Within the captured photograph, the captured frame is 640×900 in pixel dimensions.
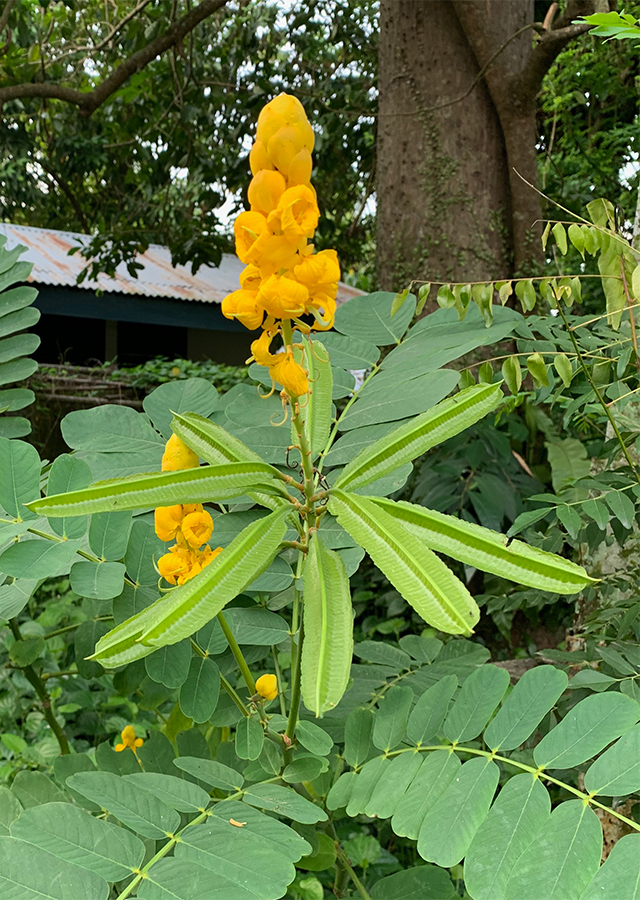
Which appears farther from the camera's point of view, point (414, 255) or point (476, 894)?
point (414, 255)

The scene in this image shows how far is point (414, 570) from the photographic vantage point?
50cm

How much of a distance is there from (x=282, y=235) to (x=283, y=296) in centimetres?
5

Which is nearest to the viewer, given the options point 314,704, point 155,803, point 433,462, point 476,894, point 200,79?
point 314,704

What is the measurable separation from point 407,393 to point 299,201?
0.33m

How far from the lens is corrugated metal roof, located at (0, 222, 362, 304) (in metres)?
7.88

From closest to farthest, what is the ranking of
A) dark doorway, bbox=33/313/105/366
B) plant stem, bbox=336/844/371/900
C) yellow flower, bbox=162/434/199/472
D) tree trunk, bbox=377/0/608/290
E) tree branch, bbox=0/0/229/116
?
yellow flower, bbox=162/434/199/472 → plant stem, bbox=336/844/371/900 → tree trunk, bbox=377/0/608/290 → tree branch, bbox=0/0/229/116 → dark doorway, bbox=33/313/105/366

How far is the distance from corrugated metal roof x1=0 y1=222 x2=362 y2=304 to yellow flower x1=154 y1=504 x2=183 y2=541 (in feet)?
23.1

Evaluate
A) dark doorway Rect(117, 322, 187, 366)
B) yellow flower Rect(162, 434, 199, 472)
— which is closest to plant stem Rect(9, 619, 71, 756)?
yellow flower Rect(162, 434, 199, 472)

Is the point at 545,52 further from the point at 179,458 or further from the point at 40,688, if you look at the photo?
the point at 40,688

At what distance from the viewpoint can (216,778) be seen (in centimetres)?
75

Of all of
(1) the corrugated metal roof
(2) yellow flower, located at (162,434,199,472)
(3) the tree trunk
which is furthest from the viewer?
(1) the corrugated metal roof

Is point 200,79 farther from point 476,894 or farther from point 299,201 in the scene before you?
point 476,894

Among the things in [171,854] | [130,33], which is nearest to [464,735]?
[171,854]

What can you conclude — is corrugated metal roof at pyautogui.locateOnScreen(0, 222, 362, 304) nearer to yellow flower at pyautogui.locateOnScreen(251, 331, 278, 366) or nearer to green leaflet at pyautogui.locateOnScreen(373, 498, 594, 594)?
yellow flower at pyautogui.locateOnScreen(251, 331, 278, 366)
